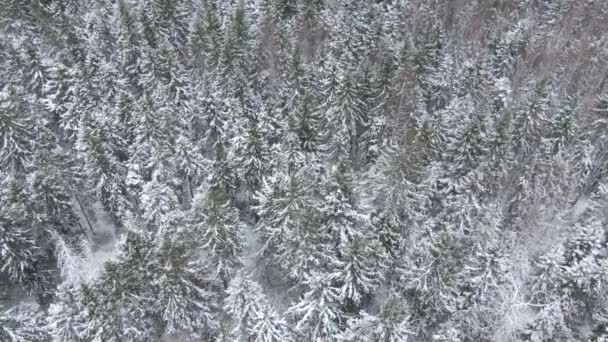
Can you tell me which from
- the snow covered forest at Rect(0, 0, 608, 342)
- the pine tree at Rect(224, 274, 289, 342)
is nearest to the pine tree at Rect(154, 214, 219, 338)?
the snow covered forest at Rect(0, 0, 608, 342)

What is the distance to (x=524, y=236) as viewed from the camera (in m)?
40.1

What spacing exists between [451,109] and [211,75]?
2489cm

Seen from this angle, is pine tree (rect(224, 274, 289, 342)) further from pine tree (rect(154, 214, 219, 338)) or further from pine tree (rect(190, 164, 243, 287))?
pine tree (rect(190, 164, 243, 287))

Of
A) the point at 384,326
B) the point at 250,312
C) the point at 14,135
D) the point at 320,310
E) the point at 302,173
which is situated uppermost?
the point at 14,135

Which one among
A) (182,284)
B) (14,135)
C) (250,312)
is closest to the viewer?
(250,312)

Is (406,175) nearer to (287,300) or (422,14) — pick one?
(287,300)

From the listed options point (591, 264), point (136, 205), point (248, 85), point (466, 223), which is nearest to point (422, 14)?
point (248, 85)

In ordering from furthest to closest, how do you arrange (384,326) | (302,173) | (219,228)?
(302,173) < (219,228) < (384,326)

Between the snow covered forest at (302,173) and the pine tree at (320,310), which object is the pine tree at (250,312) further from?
the pine tree at (320,310)

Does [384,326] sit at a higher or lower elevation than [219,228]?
lower

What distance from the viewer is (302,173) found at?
114ft

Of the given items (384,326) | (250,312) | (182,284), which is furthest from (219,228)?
(384,326)

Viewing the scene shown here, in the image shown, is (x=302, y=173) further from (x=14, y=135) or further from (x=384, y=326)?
(x=14, y=135)

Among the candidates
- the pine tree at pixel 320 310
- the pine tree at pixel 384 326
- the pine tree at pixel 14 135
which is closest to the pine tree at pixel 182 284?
the pine tree at pixel 320 310
